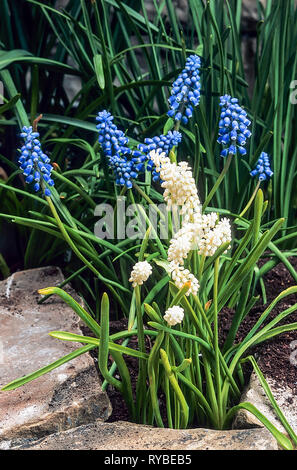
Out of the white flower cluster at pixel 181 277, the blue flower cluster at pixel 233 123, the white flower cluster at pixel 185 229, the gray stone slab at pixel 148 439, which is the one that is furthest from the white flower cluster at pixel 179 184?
the gray stone slab at pixel 148 439

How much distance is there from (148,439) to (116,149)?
71 centimetres

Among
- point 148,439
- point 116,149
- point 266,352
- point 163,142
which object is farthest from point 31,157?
point 266,352

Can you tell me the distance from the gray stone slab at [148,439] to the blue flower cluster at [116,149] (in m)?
0.62

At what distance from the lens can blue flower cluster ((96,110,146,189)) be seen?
1.54 meters

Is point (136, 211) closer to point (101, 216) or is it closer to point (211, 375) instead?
point (101, 216)

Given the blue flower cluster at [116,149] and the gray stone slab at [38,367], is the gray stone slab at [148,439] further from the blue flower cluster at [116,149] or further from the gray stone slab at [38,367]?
the blue flower cluster at [116,149]

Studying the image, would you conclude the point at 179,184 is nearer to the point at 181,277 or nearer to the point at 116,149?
the point at 181,277

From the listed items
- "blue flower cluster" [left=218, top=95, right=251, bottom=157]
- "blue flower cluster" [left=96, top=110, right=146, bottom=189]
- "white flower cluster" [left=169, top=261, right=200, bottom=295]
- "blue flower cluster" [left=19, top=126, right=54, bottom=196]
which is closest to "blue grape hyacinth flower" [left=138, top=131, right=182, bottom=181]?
"blue flower cluster" [left=96, top=110, right=146, bottom=189]

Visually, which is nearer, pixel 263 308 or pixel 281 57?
pixel 263 308

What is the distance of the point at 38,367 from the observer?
1699 mm

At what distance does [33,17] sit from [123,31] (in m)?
0.44

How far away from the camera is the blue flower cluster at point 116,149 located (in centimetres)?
154
